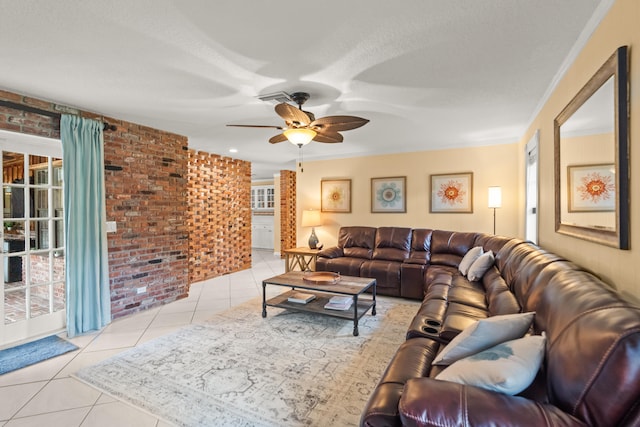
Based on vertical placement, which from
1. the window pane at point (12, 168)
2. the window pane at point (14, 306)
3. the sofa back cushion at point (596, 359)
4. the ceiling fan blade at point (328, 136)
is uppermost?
the ceiling fan blade at point (328, 136)

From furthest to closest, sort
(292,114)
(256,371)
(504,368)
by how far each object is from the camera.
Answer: (292,114)
(256,371)
(504,368)

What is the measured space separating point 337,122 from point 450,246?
113 inches

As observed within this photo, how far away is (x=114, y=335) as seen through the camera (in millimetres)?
3107

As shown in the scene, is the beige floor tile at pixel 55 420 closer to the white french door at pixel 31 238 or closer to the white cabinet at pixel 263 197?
the white french door at pixel 31 238

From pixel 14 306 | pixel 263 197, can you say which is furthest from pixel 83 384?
pixel 263 197

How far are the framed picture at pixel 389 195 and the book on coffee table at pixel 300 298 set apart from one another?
8.35 feet

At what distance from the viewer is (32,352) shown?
2.73 meters

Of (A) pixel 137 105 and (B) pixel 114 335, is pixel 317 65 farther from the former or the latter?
(B) pixel 114 335

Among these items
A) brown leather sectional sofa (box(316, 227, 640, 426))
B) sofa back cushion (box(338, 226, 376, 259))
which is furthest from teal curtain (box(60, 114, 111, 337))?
sofa back cushion (box(338, 226, 376, 259))

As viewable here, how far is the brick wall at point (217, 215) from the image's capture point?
532 cm

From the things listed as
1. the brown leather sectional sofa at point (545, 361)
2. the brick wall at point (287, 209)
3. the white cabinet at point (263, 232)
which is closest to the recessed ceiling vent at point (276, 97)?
the brown leather sectional sofa at point (545, 361)

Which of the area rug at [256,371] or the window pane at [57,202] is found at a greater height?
the window pane at [57,202]

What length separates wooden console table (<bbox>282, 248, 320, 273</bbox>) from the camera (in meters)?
5.35

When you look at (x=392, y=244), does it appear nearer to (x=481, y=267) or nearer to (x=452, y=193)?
(x=452, y=193)
